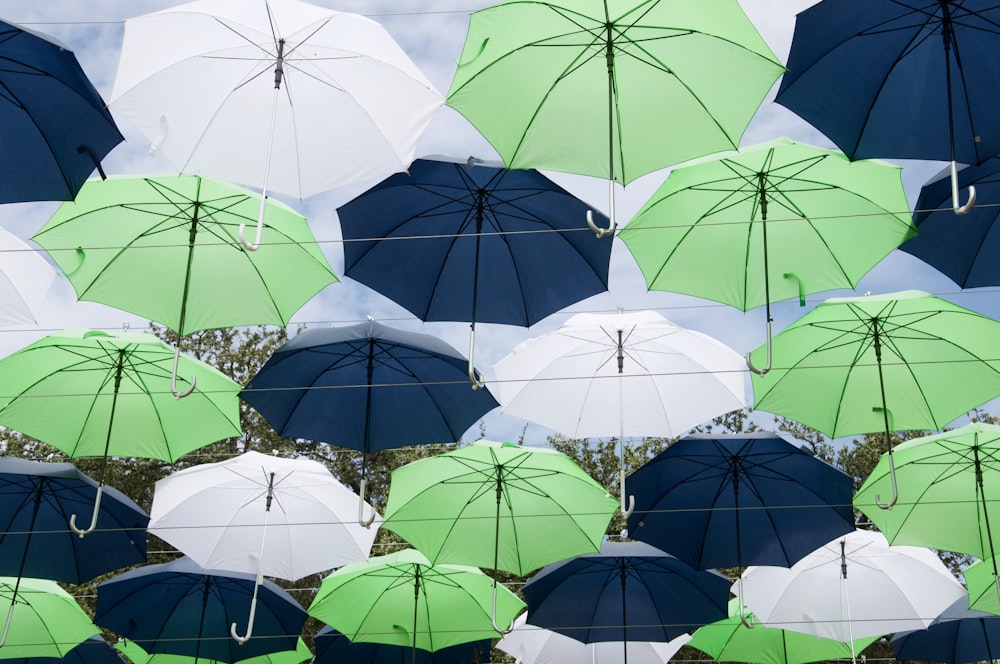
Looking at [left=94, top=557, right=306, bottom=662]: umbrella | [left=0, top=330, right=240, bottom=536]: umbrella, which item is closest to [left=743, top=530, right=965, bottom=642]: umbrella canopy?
[left=94, top=557, right=306, bottom=662]: umbrella

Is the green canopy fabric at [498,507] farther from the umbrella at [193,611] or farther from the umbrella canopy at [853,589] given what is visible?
the umbrella canopy at [853,589]

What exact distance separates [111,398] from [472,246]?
3.47 m

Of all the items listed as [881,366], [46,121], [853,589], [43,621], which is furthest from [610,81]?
[43,621]

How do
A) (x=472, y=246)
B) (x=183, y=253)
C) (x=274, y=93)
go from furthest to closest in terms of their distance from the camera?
(x=183, y=253) → (x=472, y=246) → (x=274, y=93)

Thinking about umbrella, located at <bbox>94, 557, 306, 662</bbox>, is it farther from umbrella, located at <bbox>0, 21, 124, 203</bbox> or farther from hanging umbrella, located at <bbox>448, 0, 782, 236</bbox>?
hanging umbrella, located at <bbox>448, 0, 782, 236</bbox>

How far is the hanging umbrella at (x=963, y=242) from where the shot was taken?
Answer: 6227mm

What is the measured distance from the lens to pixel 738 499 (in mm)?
8680

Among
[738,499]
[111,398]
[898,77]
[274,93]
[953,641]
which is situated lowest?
[953,641]

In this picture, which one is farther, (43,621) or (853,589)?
(43,621)

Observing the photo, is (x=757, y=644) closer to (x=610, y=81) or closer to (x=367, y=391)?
(x=367, y=391)

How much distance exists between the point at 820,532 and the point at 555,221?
12.6ft

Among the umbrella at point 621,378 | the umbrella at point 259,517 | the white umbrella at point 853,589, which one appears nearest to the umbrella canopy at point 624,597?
the white umbrella at point 853,589

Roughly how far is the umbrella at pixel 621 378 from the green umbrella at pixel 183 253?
195 cm

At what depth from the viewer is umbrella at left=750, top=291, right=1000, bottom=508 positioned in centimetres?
712
